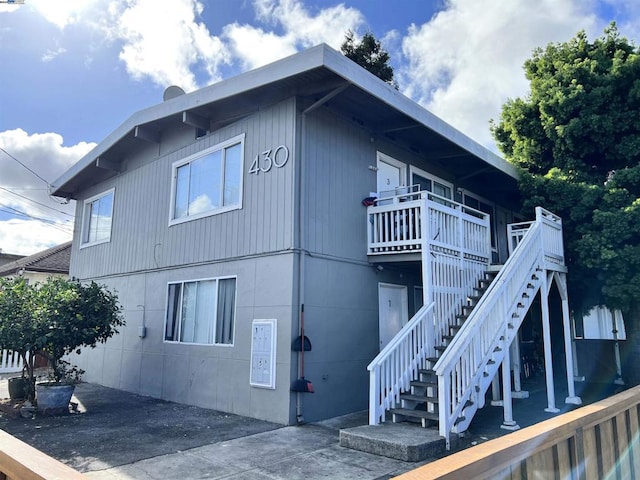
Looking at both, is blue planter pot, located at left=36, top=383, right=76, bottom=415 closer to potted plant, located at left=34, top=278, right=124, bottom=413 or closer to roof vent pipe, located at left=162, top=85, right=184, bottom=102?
potted plant, located at left=34, top=278, right=124, bottom=413

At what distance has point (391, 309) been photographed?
8.65 m

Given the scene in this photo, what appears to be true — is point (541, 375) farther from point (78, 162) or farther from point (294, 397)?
point (78, 162)

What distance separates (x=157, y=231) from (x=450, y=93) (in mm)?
8257

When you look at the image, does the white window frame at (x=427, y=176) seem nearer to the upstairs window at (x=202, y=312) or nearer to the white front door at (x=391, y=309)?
the white front door at (x=391, y=309)

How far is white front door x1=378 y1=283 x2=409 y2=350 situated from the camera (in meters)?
8.35

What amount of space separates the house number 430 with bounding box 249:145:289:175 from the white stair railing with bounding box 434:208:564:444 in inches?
150

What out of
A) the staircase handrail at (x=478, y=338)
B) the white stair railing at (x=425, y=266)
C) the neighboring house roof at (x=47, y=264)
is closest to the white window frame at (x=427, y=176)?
the white stair railing at (x=425, y=266)

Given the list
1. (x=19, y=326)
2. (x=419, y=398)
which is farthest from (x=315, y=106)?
(x=19, y=326)

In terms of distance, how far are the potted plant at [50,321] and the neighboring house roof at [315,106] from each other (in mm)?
3806

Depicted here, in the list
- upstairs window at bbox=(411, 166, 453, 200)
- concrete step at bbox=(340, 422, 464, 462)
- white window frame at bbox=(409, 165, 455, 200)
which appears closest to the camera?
concrete step at bbox=(340, 422, 464, 462)

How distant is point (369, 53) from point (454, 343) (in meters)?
16.7

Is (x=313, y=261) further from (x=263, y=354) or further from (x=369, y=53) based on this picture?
(x=369, y=53)

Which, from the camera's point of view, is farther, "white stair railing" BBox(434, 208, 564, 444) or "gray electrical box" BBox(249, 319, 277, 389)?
"gray electrical box" BBox(249, 319, 277, 389)

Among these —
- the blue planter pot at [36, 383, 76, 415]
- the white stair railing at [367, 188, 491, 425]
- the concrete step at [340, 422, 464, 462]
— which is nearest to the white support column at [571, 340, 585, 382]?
the white stair railing at [367, 188, 491, 425]
